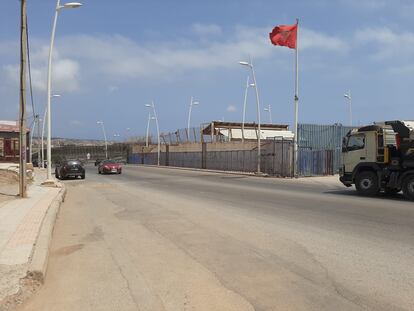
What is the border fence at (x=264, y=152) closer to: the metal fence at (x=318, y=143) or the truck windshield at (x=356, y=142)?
the metal fence at (x=318, y=143)

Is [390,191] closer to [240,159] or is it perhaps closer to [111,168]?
[240,159]

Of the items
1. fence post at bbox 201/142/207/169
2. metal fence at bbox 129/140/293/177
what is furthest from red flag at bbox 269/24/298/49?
fence post at bbox 201/142/207/169

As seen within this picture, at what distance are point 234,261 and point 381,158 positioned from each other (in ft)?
45.0

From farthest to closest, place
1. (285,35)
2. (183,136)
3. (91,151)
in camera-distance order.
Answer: (91,151)
(183,136)
(285,35)

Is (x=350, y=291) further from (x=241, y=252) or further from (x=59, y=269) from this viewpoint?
(x=59, y=269)

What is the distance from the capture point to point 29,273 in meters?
7.19

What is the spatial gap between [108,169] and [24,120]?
98.6 feet

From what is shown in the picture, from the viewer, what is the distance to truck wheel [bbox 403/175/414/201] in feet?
62.5

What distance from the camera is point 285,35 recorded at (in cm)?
3716

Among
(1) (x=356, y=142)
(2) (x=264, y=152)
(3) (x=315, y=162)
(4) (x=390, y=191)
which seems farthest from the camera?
(2) (x=264, y=152)

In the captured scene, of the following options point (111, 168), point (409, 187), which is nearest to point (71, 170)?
point (111, 168)

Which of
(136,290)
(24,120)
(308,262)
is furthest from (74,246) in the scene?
(24,120)

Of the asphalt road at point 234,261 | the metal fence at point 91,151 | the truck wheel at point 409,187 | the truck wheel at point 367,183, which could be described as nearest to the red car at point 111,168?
the truck wheel at point 367,183

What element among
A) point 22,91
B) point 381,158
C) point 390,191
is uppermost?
point 22,91
